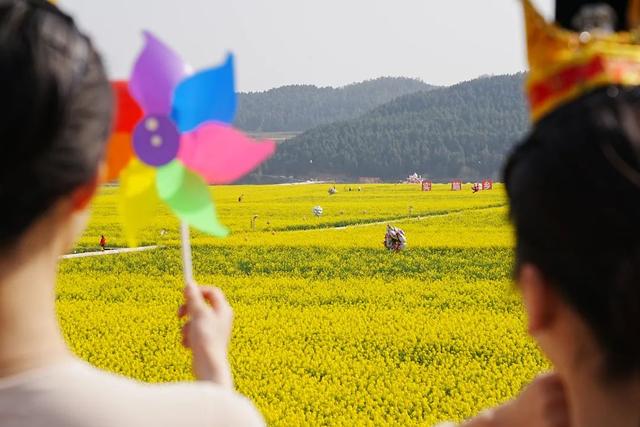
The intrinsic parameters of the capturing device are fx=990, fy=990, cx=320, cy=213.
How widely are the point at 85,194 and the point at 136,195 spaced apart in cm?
65

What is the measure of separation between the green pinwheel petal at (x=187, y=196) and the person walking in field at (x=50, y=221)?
2.05ft

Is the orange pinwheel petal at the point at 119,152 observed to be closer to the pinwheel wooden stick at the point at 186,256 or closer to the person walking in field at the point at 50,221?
the pinwheel wooden stick at the point at 186,256

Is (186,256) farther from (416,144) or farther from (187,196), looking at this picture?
(416,144)

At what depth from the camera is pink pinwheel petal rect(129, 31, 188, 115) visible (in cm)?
178

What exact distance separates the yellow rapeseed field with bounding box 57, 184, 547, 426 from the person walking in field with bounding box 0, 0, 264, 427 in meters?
0.66

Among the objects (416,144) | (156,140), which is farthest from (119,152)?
(416,144)

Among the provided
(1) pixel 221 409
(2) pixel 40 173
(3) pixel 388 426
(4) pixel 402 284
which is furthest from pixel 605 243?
(4) pixel 402 284

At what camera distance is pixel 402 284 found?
1069cm

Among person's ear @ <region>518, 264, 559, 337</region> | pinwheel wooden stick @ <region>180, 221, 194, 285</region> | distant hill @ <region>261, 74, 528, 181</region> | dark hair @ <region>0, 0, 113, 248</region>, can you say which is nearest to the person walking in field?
dark hair @ <region>0, 0, 113, 248</region>

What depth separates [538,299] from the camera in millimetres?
1056

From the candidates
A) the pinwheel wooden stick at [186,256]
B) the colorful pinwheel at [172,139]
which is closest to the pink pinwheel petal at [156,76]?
the colorful pinwheel at [172,139]

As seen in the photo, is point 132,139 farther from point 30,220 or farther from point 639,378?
point 639,378

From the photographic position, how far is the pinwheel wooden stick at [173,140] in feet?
5.81

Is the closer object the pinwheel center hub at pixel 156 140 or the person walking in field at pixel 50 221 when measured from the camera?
the person walking in field at pixel 50 221
